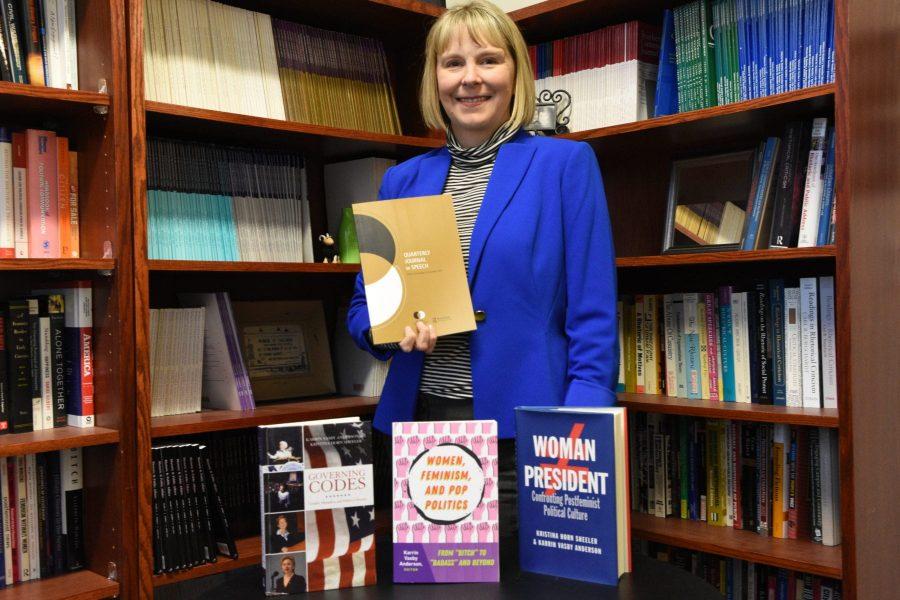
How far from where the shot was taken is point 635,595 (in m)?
1.15

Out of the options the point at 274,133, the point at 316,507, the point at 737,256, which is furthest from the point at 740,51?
the point at 316,507

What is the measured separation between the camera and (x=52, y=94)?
5.81ft

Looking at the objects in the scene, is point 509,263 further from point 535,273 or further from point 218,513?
point 218,513

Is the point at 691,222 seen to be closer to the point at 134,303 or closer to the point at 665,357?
the point at 665,357

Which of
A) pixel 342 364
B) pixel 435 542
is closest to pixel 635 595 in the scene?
pixel 435 542

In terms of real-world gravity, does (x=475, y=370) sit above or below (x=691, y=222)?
below

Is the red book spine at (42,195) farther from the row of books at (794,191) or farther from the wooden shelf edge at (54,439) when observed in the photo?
the row of books at (794,191)

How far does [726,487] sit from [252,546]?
1.23 meters

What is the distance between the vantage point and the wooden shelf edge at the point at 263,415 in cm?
194

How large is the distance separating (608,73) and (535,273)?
0.99 meters

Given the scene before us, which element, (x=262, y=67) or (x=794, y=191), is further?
(x=262, y=67)

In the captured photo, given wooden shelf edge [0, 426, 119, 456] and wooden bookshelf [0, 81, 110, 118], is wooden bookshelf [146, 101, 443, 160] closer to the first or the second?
wooden bookshelf [0, 81, 110, 118]

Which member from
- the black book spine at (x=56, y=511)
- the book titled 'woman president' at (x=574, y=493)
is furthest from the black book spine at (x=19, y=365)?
the book titled 'woman president' at (x=574, y=493)

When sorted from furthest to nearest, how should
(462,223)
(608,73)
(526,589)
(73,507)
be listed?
(608,73), (73,507), (462,223), (526,589)
